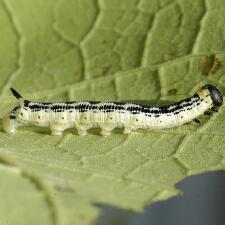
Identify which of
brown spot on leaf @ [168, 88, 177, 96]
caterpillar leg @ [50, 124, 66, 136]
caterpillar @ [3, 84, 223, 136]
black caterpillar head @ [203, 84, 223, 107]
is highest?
brown spot on leaf @ [168, 88, 177, 96]

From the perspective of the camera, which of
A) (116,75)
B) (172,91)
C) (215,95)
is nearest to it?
(215,95)

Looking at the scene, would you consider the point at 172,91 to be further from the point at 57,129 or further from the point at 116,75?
the point at 57,129

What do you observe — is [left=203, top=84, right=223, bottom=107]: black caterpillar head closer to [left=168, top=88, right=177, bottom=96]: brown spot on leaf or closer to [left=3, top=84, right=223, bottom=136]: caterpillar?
[left=3, top=84, right=223, bottom=136]: caterpillar

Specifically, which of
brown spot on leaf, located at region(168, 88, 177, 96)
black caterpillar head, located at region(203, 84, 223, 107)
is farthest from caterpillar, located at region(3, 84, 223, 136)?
brown spot on leaf, located at region(168, 88, 177, 96)

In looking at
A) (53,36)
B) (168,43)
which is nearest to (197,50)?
(168,43)

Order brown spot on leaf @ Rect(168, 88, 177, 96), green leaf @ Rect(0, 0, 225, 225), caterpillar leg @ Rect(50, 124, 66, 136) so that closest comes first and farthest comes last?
green leaf @ Rect(0, 0, 225, 225), caterpillar leg @ Rect(50, 124, 66, 136), brown spot on leaf @ Rect(168, 88, 177, 96)

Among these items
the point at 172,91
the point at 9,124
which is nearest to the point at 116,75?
the point at 172,91

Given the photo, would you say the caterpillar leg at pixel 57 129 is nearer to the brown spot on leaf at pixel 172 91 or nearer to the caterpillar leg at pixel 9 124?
the caterpillar leg at pixel 9 124
